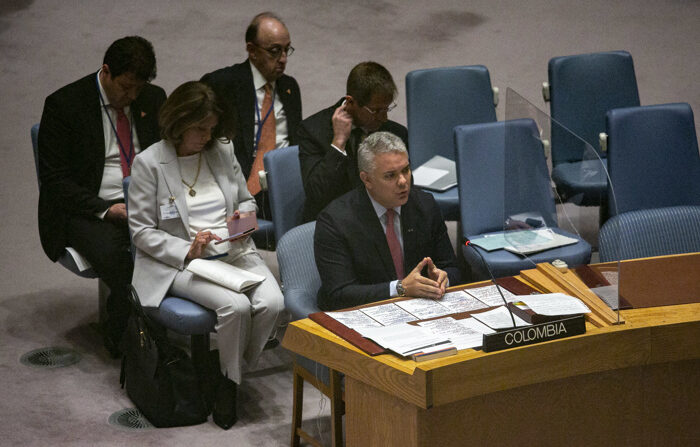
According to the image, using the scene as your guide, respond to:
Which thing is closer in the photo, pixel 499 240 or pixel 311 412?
pixel 311 412

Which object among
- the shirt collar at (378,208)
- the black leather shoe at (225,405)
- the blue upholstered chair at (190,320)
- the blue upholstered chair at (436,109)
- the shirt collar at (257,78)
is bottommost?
the black leather shoe at (225,405)

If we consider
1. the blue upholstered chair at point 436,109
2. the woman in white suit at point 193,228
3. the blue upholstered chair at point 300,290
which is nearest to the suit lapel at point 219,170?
the woman in white suit at point 193,228

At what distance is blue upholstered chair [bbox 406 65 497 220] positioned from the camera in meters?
5.50

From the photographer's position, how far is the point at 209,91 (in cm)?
416

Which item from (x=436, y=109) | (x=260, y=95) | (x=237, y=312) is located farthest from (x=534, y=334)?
(x=436, y=109)

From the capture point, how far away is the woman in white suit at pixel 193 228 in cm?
412

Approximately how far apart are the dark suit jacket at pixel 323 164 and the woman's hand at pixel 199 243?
1.63 feet

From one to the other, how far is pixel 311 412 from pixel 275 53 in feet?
6.00

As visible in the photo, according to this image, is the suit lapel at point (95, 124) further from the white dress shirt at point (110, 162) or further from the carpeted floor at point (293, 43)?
the carpeted floor at point (293, 43)

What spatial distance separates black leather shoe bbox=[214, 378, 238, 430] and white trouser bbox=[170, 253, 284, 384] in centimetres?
5

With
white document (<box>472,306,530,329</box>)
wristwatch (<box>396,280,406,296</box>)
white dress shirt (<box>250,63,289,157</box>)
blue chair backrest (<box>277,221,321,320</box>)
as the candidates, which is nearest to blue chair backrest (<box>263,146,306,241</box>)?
blue chair backrest (<box>277,221,321,320</box>)

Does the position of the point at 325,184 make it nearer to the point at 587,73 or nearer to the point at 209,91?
the point at 209,91

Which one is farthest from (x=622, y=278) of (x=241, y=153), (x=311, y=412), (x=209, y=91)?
(x=241, y=153)

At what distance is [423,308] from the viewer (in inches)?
132
